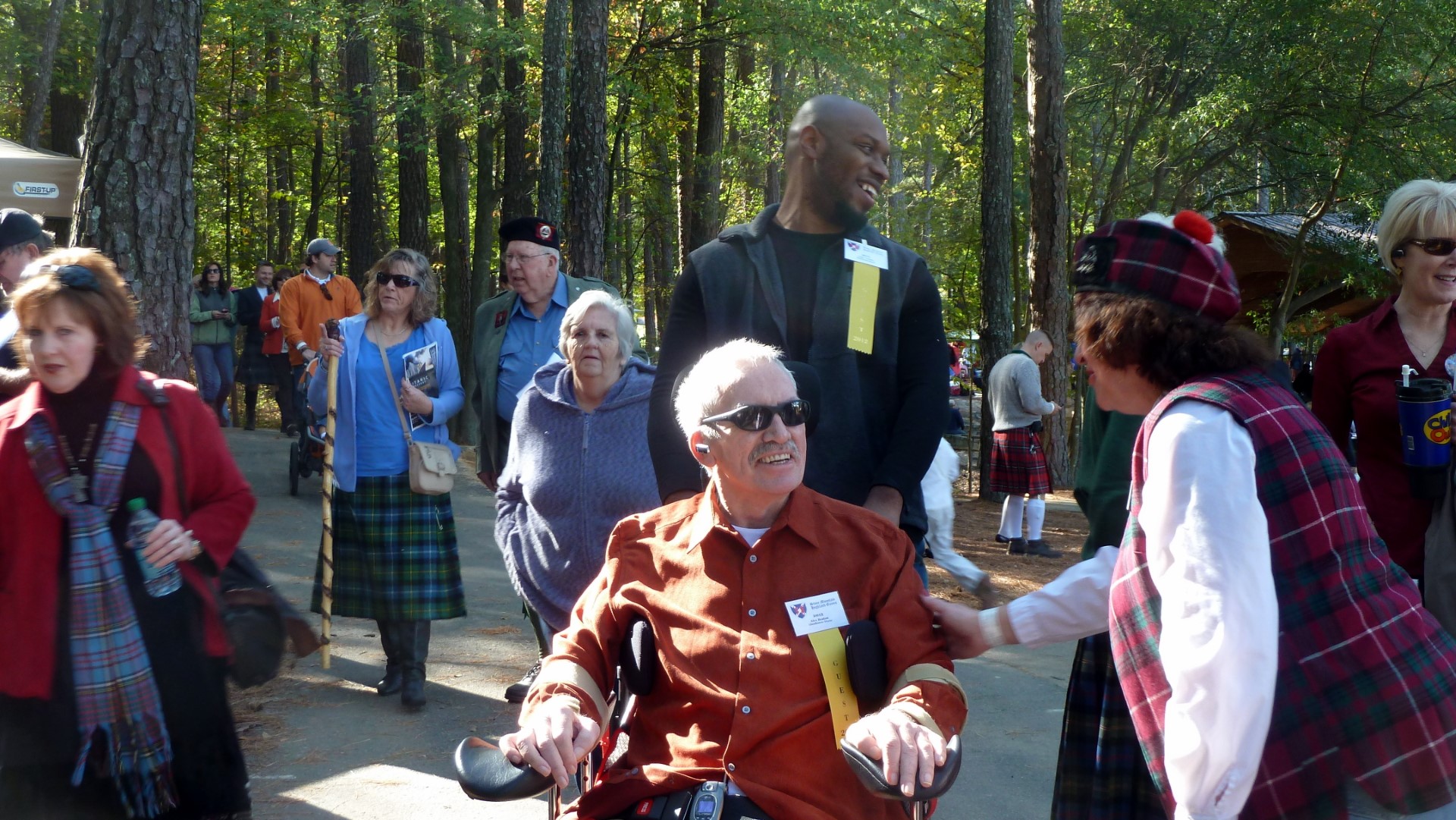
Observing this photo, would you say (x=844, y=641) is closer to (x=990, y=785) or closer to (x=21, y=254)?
(x=990, y=785)

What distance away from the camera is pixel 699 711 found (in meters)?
2.80

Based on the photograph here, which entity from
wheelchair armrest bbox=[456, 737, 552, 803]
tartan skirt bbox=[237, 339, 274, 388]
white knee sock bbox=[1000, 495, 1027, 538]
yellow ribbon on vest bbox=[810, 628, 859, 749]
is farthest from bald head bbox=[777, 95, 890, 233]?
tartan skirt bbox=[237, 339, 274, 388]

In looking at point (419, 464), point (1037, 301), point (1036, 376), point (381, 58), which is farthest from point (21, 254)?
point (381, 58)

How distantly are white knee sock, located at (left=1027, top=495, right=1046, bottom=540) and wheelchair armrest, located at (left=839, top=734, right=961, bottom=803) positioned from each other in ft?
29.4

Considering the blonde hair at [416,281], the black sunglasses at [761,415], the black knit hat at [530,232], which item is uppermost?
the black knit hat at [530,232]

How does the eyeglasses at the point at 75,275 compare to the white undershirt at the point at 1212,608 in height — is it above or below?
above

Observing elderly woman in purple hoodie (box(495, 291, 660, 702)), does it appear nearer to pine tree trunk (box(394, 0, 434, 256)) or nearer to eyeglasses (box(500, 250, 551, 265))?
eyeglasses (box(500, 250, 551, 265))

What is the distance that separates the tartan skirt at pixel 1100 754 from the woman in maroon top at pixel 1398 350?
4.36ft

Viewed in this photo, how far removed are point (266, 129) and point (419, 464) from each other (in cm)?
1611

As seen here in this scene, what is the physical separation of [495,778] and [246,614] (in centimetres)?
114

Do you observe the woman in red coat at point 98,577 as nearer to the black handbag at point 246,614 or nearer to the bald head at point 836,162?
the black handbag at point 246,614

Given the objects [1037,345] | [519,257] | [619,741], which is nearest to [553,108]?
[1037,345]

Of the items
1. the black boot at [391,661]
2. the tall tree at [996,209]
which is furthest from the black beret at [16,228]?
the tall tree at [996,209]

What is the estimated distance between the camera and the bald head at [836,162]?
Answer: 3270 mm
